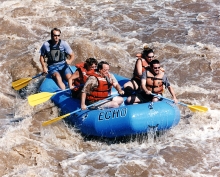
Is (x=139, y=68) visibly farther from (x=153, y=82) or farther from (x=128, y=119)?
(x=128, y=119)

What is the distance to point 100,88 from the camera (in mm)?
5398

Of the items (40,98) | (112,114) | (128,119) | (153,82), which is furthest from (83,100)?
(153,82)

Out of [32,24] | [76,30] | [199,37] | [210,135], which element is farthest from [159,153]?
[32,24]

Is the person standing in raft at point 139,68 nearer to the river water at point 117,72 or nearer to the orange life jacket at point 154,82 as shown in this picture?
the orange life jacket at point 154,82

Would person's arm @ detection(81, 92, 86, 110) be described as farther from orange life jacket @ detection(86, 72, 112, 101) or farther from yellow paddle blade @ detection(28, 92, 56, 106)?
yellow paddle blade @ detection(28, 92, 56, 106)

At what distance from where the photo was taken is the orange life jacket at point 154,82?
544 centimetres

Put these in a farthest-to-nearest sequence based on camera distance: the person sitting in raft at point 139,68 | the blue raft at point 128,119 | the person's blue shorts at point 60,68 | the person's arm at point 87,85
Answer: the person's blue shorts at point 60,68
the person sitting in raft at point 139,68
the person's arm at point 87,85
the blue raft at point 128,119

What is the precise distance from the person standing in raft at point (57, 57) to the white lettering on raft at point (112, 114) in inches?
47.5

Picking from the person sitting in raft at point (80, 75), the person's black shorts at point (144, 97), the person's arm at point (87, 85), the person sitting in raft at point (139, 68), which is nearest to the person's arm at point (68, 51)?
the person sitting in raft at point (80, 75)

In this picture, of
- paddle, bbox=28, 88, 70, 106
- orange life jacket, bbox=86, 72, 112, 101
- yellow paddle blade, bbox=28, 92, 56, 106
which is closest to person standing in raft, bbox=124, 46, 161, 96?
orange life jacket, bbox=86, 72, 112, 101

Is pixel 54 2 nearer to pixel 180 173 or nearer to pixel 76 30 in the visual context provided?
pixel 76 30

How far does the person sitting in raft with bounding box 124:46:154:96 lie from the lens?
5.71m

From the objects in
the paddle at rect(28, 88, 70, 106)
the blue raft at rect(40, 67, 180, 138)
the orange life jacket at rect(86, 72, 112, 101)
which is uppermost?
the orange life jacket at rect(86, 72, 112, 101)

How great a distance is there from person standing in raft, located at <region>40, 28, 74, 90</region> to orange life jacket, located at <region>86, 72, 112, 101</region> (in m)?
0.91
